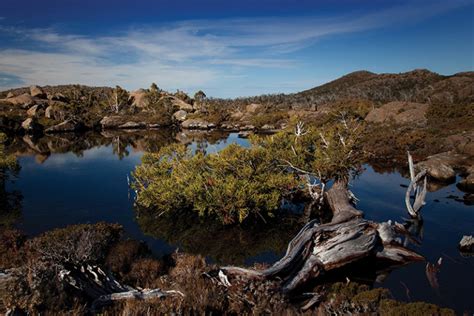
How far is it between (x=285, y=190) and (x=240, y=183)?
3.34 m

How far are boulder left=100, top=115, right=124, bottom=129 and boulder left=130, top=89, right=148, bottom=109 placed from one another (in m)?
30.5

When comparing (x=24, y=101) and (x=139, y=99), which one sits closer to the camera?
(x=24, y=101)

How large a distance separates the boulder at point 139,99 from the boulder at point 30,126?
5136cm

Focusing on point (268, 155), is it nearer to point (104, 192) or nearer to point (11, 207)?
point (104, 192)

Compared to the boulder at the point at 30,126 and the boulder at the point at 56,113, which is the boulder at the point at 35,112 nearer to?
the boulder at the point at 56,113

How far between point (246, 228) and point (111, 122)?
86.2 meters

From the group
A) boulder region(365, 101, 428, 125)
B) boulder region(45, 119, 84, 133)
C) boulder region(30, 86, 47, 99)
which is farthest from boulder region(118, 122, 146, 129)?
boulder region(365, 101, 428, 125)

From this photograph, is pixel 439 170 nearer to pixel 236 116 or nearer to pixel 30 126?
pixel 30 126

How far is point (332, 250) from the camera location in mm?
13805

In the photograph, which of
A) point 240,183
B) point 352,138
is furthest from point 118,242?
point 352,138

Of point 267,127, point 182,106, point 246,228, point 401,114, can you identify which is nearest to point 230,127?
point 267,127

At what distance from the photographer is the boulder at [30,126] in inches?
3046

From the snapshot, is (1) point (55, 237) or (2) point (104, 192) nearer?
(1) point (55, 237)

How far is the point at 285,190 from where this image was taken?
21.3 metres
